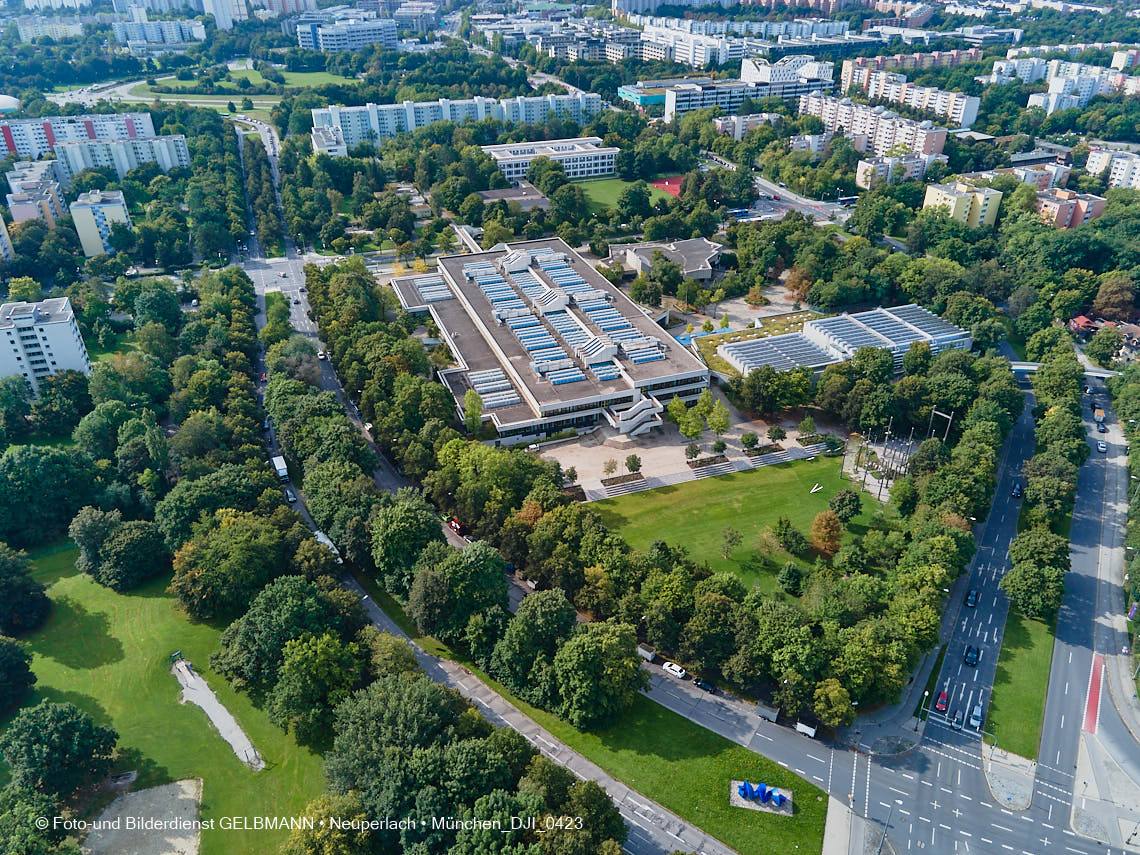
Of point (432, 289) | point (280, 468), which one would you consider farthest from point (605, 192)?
point (280, 468)

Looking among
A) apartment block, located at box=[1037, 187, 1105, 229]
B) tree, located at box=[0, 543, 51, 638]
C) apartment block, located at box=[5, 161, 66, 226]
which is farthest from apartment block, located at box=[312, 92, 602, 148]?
tree, located at box=[0, 543, 51, 638]

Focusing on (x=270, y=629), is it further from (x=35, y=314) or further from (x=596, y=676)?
(x=35, y=314)

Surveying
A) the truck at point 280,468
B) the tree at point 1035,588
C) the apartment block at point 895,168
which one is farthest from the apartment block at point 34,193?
the apartment block at point 895,168

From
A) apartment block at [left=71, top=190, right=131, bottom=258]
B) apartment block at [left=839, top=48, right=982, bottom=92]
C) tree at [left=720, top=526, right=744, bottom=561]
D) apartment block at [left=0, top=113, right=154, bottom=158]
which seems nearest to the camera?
tree at [left=720, top=526, right=744, bottom=561]

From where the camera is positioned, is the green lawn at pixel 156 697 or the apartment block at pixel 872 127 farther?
the apartment block at pixel 872 127

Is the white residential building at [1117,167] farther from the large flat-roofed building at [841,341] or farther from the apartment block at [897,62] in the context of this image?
the large flat-roofed building at [841,341]

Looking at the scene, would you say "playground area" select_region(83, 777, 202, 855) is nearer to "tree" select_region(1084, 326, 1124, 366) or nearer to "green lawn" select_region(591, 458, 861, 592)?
"green lawn" select_region(591, 458, 861, 592)

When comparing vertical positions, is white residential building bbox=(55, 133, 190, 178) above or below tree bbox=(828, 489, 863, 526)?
above
